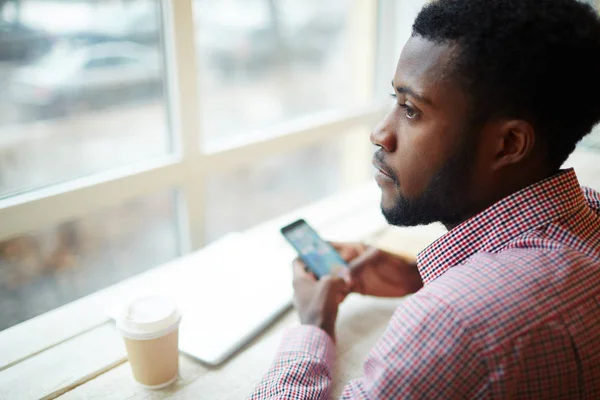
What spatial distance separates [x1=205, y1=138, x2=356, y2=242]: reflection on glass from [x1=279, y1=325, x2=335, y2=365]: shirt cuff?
1.46 m

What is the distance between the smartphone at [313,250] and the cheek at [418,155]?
0.32 meters

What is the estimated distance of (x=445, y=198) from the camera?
761 millimetres

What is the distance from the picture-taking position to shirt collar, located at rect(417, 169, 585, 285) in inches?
27.1

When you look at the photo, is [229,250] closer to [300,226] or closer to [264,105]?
[300,226]

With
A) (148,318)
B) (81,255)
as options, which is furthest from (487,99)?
(81,255)

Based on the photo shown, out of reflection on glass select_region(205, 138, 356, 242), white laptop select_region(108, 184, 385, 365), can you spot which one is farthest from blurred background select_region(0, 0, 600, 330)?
reflection on glass select_region(205, 138, 356, 242)

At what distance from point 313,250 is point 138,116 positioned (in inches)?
27.5

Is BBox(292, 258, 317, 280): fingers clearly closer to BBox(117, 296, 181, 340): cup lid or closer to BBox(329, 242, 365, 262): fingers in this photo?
BBox(329, 242, 365, 262): fingers

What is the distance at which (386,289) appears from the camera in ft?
3.57

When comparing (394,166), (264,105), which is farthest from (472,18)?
(264,105)

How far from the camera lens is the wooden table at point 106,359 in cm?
83

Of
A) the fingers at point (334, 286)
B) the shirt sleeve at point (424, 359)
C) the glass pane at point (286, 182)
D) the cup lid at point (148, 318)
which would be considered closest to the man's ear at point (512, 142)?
the shirt sleeve at point (424, 359)

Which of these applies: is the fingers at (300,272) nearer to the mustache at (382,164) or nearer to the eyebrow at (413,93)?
the mustache at (382,164)

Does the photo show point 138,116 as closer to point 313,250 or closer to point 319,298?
point 313,250
